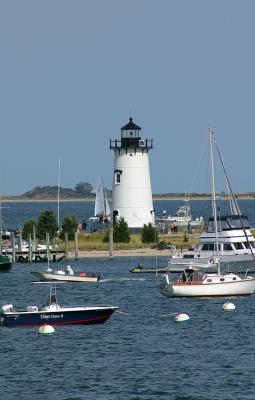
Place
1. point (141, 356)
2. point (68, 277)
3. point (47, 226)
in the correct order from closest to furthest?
point (141, 356) → point (68, 277) → point (47, 226)

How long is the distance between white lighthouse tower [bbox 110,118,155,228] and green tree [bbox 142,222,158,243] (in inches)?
229

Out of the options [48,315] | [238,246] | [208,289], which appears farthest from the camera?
[238,246]

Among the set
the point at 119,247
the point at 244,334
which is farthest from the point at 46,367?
the point at 119,247

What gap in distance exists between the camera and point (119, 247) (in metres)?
110

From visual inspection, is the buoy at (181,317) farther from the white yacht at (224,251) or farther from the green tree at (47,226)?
the green tree at (47,226)

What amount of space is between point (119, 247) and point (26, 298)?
3309cm

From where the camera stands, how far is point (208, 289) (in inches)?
2825

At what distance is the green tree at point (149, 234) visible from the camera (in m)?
111

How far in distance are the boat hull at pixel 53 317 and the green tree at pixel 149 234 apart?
2008 inches

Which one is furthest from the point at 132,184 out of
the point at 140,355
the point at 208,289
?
the point at 140,355

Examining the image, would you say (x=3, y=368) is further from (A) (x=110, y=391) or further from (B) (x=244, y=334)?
(B) (x=244, y=334)

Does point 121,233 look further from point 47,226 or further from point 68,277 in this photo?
point 68,277

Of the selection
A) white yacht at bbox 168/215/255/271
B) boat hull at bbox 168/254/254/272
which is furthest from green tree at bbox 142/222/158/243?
boat hull at bbox 168/254/254/272

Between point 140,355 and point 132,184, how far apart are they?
215ft
